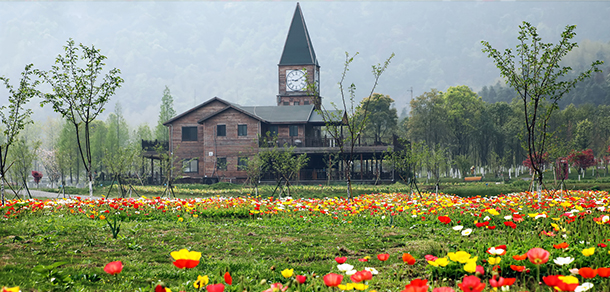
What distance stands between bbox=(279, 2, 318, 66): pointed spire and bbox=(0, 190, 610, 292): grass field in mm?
53255

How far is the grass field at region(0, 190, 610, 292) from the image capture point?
16.8 feet

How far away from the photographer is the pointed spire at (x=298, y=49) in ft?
213

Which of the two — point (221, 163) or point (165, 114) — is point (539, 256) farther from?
point (165, 114)

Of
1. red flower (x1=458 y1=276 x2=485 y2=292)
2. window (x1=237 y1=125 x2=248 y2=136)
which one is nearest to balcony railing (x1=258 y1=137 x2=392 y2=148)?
window (x1=237 y1=125 x2=248 y2=136)

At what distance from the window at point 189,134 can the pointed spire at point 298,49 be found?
23.5 m

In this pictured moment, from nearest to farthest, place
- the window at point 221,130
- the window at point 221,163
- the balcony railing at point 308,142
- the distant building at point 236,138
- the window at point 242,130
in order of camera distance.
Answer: the balcony railing at point 308,142
the distant building at point 236,138
the window at point 221,163
the window at point 242,130
the window at point 221,130

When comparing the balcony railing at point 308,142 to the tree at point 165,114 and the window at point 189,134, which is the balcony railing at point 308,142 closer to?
the window at point 189,134

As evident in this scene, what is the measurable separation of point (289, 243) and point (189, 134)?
37.7m

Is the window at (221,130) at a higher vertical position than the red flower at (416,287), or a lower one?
higher

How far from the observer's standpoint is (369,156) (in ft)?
139

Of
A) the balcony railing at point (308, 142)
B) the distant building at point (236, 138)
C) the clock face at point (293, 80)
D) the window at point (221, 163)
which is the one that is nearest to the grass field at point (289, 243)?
the balcony railing at point (308, 142)

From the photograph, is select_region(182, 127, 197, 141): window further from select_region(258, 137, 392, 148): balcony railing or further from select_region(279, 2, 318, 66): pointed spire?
select_region(279, 2, 318, 66): pointed spire

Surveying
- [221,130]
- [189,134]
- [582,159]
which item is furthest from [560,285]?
[582,159]

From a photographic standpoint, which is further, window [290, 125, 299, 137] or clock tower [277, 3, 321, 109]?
clock tower [277, 3, 321, 109]
